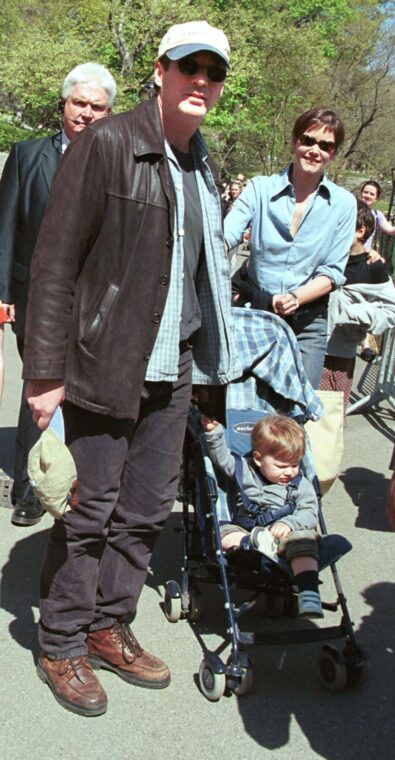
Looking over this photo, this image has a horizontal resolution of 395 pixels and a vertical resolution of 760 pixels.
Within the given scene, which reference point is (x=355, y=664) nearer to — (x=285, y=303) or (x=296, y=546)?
(x=296, y=546)

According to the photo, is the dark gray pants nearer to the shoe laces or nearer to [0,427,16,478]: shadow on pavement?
the shoe laces

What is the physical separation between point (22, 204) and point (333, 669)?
2.59m

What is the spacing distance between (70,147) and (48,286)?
45 centimetres

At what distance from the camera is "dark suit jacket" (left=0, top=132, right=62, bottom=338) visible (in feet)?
15.0

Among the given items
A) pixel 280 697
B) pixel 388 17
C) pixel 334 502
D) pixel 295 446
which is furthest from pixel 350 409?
pixel 388 17

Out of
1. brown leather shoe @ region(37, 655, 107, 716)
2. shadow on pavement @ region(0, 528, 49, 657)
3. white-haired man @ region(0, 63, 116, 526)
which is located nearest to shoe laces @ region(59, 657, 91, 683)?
brown leather shoe @ region(37, 655, 107, 716)

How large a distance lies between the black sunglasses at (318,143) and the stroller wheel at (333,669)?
2.36 m

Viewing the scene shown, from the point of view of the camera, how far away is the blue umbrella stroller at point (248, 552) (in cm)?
356

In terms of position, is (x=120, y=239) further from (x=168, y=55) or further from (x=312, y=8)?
(x=312, y=8)

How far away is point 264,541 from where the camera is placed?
3752 millimetres

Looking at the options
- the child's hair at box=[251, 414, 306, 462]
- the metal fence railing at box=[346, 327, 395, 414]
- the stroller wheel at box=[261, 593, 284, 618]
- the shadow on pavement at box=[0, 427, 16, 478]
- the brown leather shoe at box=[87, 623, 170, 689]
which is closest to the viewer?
the brown leather shoe at box=[87, 623, 170, 689]

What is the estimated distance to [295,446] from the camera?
400cm

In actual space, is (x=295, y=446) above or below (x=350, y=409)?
above

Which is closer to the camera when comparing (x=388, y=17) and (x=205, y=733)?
(x=205, y=733)
